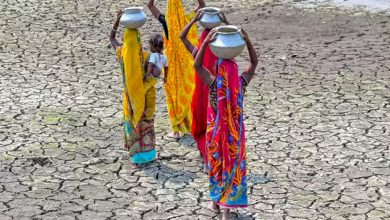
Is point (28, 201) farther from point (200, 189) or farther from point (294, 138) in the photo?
point (294, 138)

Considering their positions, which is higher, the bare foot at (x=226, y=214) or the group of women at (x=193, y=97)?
the group of women at (x=193, y=97)

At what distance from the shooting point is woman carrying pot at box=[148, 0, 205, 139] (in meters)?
9.25

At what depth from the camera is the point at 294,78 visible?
11.2m

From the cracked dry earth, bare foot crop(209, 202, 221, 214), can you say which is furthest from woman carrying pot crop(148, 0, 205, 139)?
bare foot crop(209, 202, 221, 214)

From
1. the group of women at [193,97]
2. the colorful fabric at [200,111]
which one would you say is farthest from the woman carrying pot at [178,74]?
the colorful fabric at [200,111]

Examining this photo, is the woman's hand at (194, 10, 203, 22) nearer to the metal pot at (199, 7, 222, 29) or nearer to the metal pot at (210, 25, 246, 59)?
the metal pot at (199, 7, 222, 29)

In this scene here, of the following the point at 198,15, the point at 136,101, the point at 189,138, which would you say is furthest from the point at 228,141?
the point at 189,138

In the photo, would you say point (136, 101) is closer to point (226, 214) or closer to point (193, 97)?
point (193, 97)

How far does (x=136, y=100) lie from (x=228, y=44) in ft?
5.89

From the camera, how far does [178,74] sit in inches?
367

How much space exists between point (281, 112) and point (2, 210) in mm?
3786

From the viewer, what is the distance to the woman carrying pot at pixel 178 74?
9250 mm

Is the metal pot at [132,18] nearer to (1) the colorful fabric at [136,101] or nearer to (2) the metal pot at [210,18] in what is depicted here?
(1) the colorful fabric at [136,101]

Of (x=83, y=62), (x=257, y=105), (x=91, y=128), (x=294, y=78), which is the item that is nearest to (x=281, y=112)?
(x=257, y=105)
